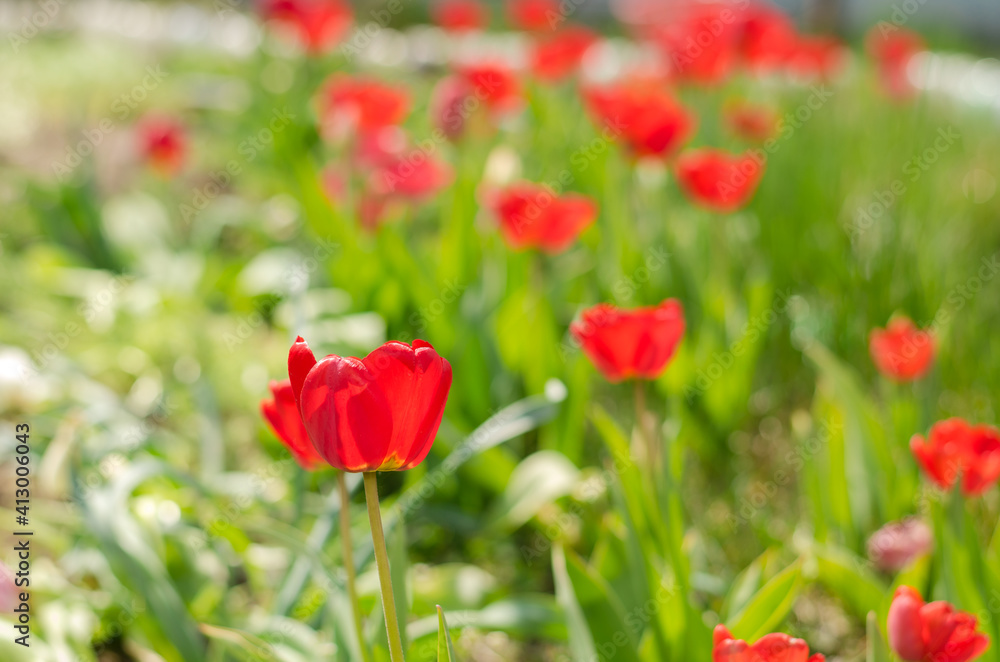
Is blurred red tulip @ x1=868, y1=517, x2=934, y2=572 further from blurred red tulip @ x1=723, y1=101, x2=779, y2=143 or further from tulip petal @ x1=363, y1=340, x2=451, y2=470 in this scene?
blurred red tulip @ x1=723, y1=101, x2=779, y2=143

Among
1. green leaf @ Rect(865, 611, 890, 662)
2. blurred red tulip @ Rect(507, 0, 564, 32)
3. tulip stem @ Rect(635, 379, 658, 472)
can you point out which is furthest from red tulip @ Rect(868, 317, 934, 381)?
blurred red tulip @ Rect(507, 0, 564, 32)

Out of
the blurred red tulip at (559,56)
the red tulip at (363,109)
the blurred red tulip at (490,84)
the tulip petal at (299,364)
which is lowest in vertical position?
the tulip petal at (299,364)

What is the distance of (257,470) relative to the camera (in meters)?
2.02

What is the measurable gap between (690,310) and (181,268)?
1.56 meters

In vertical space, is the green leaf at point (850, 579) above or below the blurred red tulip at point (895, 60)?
below

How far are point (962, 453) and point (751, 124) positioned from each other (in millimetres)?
1634

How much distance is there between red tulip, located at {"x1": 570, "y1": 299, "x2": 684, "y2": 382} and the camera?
122 centimetres

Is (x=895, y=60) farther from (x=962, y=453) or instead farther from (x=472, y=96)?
(x=962, y=453)

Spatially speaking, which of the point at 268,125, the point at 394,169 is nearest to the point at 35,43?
the point at 268,125

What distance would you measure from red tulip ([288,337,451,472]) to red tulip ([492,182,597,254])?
40.1 inches

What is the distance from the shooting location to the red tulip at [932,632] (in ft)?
2.93

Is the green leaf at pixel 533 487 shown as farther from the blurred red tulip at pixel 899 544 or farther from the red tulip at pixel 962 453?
the red tulip at pixel 962 453

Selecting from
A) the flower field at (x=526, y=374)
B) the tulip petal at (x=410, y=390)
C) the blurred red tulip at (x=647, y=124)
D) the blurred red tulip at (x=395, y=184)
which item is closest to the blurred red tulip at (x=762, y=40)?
the flower field at (x=526, y=374)

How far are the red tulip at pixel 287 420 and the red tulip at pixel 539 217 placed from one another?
950mm
